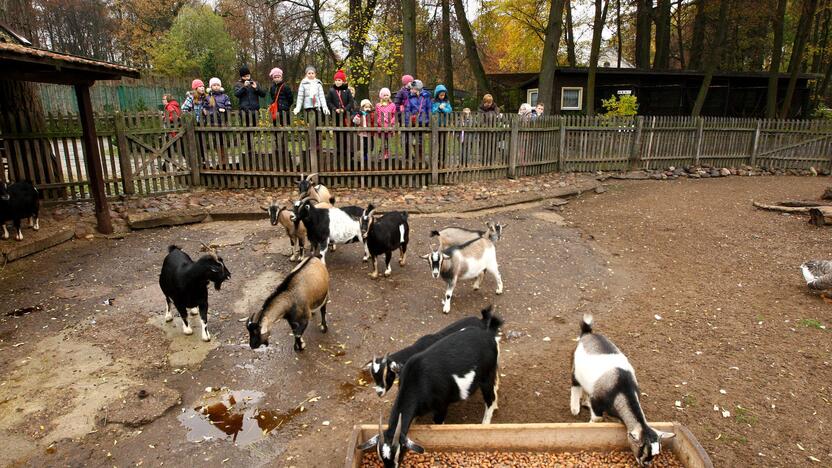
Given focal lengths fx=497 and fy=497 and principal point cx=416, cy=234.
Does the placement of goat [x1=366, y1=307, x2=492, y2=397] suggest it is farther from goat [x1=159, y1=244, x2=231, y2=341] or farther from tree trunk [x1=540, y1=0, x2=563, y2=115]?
tree trunk [x1=540, y1=0, x2=563, y2=115]

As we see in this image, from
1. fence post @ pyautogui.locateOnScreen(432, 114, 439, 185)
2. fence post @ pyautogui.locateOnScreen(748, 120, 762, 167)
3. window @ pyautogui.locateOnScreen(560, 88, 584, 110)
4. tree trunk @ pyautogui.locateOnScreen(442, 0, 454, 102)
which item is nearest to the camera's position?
fence post @ pyautogui.locateOnScreen(432, 114, 439, 185)

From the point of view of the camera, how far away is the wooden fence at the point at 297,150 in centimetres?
920

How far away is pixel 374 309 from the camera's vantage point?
601cm

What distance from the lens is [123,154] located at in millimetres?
9750

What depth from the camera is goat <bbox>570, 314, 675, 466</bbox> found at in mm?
3189

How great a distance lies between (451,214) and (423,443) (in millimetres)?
6747

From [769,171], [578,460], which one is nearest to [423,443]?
[578,460]

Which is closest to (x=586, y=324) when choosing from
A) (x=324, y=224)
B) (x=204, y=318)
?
(x=204, y=318)

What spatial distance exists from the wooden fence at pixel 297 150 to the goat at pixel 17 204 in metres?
1.32

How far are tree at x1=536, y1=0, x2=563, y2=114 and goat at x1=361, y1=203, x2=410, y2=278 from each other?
11433 mm

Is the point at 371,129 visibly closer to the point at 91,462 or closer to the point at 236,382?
the point at 236,382

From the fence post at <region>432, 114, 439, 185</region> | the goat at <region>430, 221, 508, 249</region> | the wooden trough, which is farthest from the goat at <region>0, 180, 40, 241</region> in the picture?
the fence post at <region>432, 114, 439, 185</region>

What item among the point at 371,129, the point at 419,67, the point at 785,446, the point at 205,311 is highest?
the point at 419,67

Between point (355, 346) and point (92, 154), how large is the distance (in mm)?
5882
